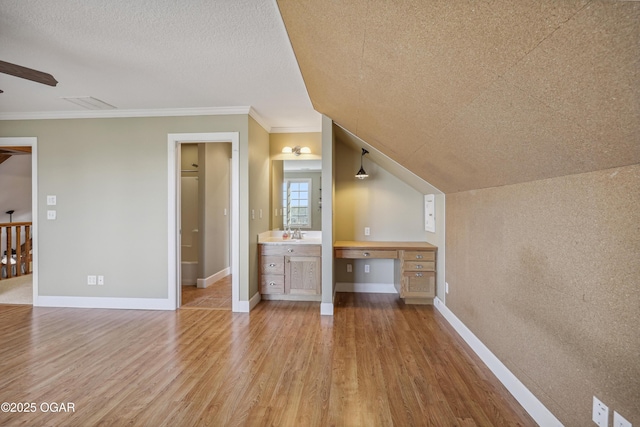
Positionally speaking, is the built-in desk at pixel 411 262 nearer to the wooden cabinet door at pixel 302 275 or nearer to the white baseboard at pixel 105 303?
the wooden cabinet door at pixel 302 275

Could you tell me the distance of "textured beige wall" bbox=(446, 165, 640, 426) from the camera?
4.00ft

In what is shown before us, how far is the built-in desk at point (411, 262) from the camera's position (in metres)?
3.84

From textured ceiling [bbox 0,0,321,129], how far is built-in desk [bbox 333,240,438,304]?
73.0 inches

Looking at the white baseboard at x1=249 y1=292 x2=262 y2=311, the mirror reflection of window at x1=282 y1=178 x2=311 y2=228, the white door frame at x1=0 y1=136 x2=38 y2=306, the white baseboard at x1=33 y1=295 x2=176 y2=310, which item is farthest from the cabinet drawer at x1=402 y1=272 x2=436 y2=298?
Result: the white door frame at x1=0 y1=136 x2=38 y2=306

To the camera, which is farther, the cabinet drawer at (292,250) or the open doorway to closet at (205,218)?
the open doorway to closet at (205,218)

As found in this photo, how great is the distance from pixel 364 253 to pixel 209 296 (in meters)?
2.26

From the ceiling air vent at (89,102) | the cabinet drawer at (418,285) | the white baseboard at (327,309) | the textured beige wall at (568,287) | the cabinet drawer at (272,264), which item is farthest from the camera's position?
the cabinet drawer at (272,264)

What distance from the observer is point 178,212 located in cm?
387

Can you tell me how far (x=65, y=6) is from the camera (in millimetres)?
1838

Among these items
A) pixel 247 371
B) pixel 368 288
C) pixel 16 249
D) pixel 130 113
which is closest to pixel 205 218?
pixel 130 113

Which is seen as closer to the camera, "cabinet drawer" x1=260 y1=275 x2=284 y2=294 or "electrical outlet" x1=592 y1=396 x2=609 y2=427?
"electrical outlet" x1=592 y1=396 x2=609 y2=427

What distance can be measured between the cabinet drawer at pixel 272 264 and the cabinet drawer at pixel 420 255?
62.6 inches

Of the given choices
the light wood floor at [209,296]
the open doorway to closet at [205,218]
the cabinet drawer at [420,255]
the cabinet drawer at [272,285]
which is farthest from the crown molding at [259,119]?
the cabinet drawer at [420,255]

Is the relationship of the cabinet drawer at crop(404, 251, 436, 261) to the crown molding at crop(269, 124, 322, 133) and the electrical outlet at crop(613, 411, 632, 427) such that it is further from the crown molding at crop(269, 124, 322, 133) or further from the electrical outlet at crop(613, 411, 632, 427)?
the electrical outlet at crop(613, 411, 632, 427)
